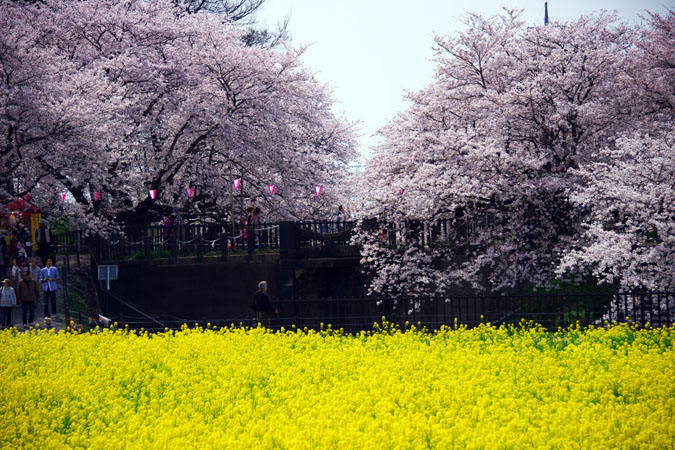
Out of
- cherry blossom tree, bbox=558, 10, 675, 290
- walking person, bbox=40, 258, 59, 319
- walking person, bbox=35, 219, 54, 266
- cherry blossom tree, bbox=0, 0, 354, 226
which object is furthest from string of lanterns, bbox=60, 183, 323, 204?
cherry blossom tree, bbox=558, 10, 675, 290

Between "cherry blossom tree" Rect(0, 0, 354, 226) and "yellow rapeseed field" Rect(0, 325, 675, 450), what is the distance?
13116 mm

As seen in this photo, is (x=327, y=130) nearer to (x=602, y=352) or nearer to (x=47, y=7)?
(x=47, y=7)

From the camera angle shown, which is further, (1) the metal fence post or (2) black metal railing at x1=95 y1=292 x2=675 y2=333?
(1) the metal fence post

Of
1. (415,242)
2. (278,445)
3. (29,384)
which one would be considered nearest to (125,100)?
(415,242)

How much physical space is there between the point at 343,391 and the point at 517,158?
13894mm

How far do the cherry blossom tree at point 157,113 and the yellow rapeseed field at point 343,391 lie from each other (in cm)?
1312

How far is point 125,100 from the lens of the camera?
30.1 meters

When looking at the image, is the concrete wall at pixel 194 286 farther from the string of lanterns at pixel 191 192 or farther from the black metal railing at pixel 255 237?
the string of lanterns at pixel 191 192

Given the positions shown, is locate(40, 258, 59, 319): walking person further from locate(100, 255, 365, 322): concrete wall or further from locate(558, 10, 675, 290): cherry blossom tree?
locate(558, 10, 675, 290): cherry blossom tree

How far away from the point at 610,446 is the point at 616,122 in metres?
18.7

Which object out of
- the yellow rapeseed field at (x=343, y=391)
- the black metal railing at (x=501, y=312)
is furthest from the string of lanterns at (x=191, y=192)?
the yellow rapeseed field at (x=343, y=391)

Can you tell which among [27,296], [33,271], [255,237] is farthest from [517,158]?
[33,271]

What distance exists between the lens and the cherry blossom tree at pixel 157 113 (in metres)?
29.0

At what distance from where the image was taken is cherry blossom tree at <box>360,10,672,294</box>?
2436 cm
